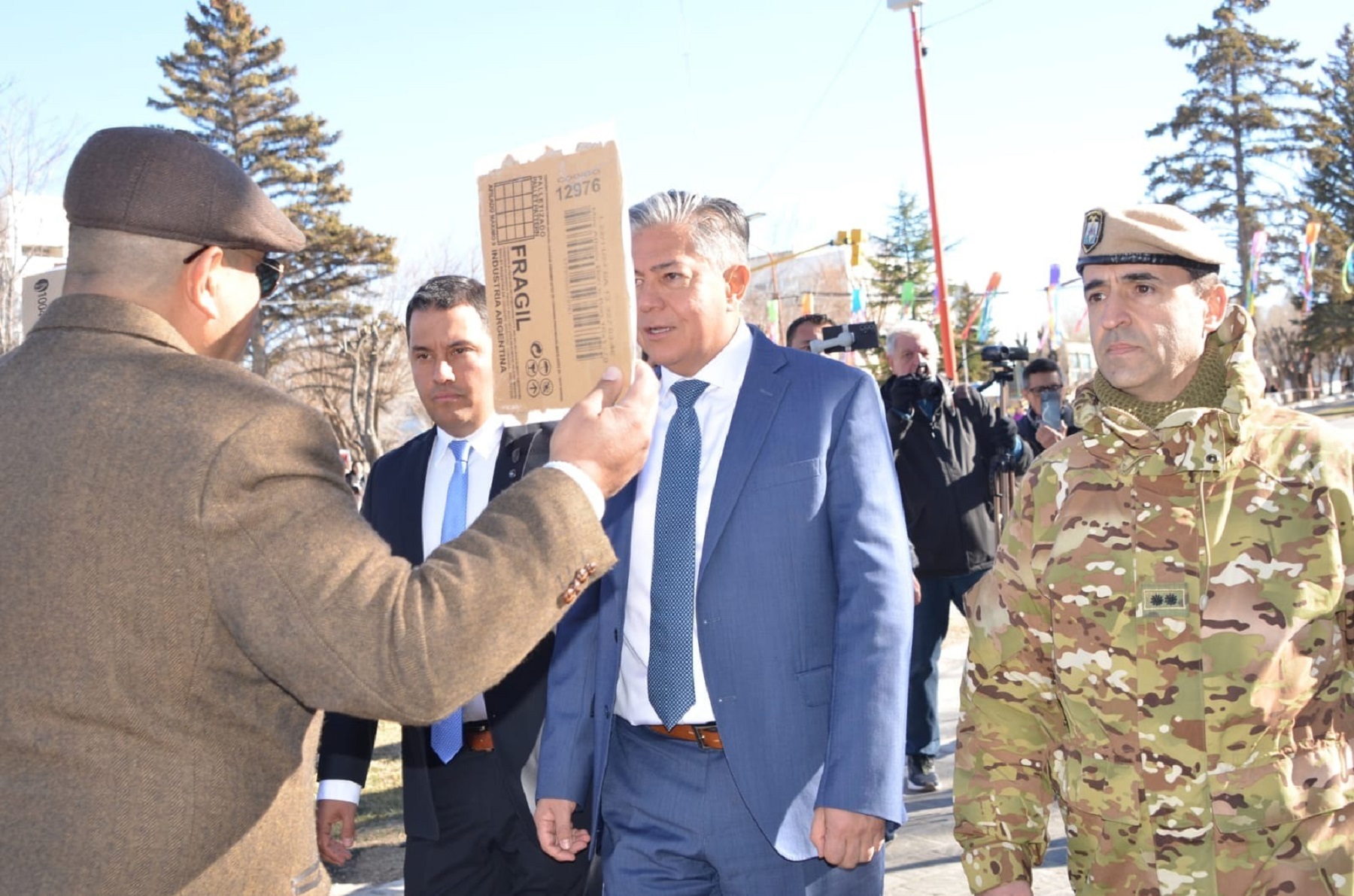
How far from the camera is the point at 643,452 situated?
6.82 feet

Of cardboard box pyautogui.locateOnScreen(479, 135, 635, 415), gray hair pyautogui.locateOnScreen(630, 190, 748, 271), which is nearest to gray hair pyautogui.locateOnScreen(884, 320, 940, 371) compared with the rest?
gray hair pyautogui.locateOnScreen(630, 190, 748, 271)

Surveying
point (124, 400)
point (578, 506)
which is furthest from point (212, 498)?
point (578, 506)

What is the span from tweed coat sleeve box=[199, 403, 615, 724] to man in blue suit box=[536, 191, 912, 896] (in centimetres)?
134

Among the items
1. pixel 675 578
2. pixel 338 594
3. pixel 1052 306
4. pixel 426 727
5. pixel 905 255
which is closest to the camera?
pixel 338 594

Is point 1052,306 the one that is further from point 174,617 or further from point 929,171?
A: point 174,617

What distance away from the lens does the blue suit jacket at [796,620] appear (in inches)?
118

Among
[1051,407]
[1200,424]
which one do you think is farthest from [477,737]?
[1051,407]

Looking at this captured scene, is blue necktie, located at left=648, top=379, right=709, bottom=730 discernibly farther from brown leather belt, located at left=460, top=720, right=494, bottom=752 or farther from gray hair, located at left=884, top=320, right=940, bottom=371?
gray hair, located at left=884, top=320, right=940, bottom=371

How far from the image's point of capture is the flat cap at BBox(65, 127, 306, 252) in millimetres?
1901

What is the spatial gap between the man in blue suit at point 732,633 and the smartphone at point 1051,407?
536 cm

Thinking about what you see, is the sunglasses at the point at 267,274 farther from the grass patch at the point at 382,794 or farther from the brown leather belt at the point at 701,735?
the grass patch at the point at 382,794

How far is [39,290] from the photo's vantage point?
5809 millimetres

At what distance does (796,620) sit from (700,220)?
1.13 meters

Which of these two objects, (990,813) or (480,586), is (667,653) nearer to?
(990,813)
